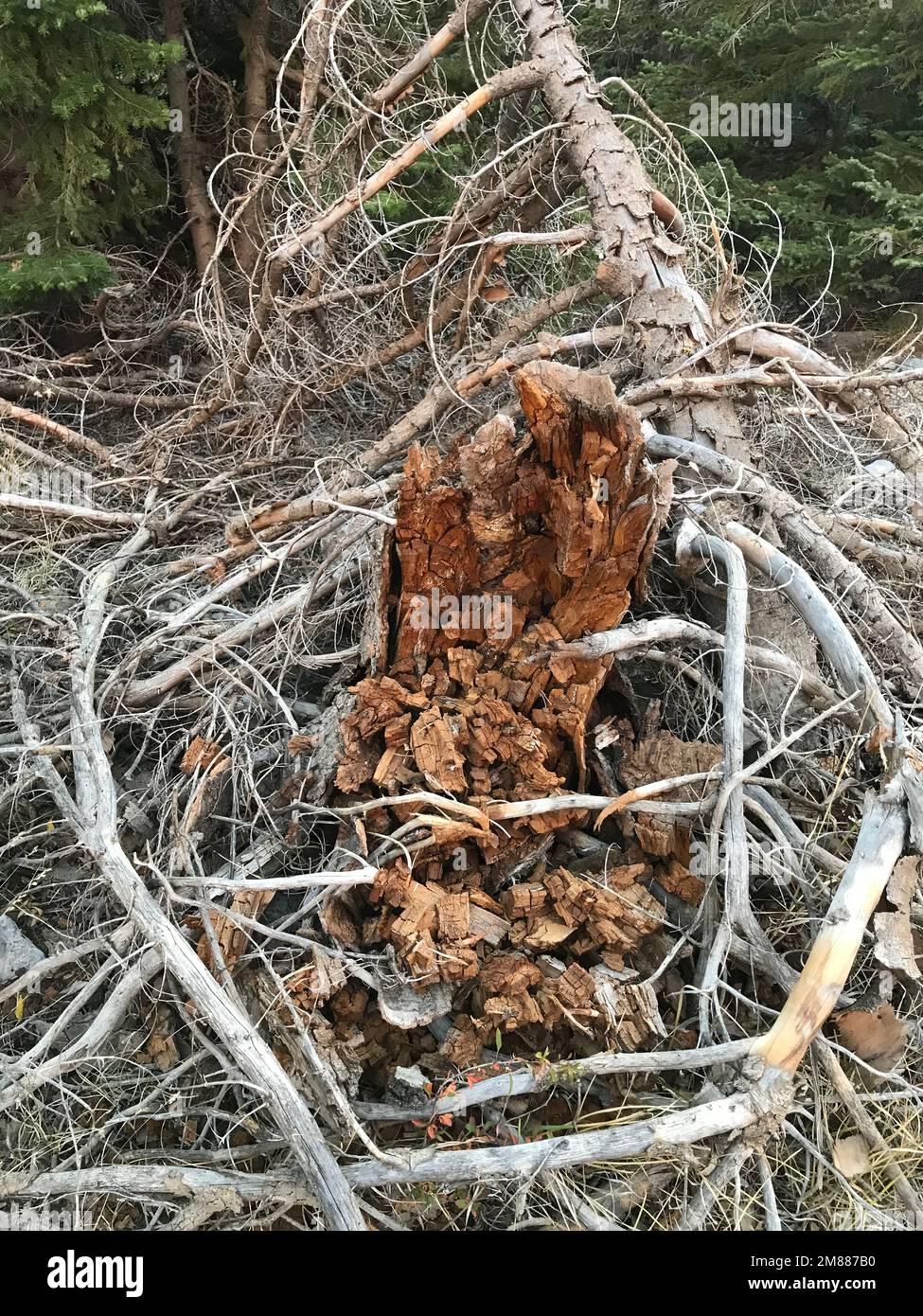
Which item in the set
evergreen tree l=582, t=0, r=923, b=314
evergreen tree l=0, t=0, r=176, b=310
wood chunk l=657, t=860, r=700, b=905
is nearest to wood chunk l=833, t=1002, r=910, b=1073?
wood chunk l=657, t=860, r=700, b=905

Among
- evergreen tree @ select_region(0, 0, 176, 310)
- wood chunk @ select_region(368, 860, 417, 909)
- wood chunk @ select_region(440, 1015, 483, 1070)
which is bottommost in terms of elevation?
wood chunk @ select_region(440, 1015, 483, 1070)

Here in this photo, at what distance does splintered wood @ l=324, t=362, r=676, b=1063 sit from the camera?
79.5 inches

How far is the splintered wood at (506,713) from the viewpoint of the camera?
6.63 ft

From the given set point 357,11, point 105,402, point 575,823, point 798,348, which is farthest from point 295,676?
point 357,11

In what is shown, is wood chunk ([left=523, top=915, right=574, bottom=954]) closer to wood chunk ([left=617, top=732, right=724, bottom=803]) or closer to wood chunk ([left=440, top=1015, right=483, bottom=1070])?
wood chunk ([left=440, top=1015, right=483, bottom=1070])

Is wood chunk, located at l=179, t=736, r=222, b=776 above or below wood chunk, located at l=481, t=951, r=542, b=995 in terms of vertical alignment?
above

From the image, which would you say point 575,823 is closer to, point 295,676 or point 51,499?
point 295,676

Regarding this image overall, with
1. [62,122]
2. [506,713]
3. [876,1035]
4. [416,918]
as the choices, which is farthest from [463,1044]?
[62,122]

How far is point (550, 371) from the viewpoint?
6.50 ft

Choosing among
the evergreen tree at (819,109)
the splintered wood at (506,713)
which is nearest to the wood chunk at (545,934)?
the splintered wood at (506,713)

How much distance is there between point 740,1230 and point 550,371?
71.2 inches

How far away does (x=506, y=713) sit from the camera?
2.21 metres

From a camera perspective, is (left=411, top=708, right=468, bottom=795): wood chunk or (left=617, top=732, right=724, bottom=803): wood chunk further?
(left=617, top=732, right=724, bottom=803): wood chunk

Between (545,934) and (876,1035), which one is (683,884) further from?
(876,1035)
